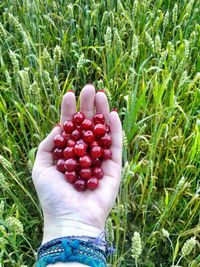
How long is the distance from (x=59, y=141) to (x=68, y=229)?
269mm

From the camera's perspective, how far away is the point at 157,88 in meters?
1.66

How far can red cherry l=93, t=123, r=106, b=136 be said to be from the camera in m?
1.35

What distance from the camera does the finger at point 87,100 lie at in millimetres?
1390

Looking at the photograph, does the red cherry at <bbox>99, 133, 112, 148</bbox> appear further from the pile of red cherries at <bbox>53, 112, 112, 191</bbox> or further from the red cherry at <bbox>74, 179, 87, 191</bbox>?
the red cherry at <bbox>74, 179, 87, 191</bbox>

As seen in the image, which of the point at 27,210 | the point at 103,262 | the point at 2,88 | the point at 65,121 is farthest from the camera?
the point at 2,88

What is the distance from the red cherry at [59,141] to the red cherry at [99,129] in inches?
3.8

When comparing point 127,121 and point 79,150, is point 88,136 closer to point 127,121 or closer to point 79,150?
point 79,150

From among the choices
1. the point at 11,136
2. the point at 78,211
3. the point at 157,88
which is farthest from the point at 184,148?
the point at 11,136

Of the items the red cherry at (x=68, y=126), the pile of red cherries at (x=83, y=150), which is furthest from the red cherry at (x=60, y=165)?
the red cherry at (x=68, y=126)

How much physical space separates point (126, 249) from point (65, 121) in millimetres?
494

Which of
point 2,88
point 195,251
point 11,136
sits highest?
point 2,88

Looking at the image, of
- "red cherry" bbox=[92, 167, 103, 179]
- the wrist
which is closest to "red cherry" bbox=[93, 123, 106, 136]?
"red cherry" bbox=[92, 167, 103, 179]

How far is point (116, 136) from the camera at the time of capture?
4.47 feet

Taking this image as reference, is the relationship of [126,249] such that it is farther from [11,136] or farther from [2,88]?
[2,88]
